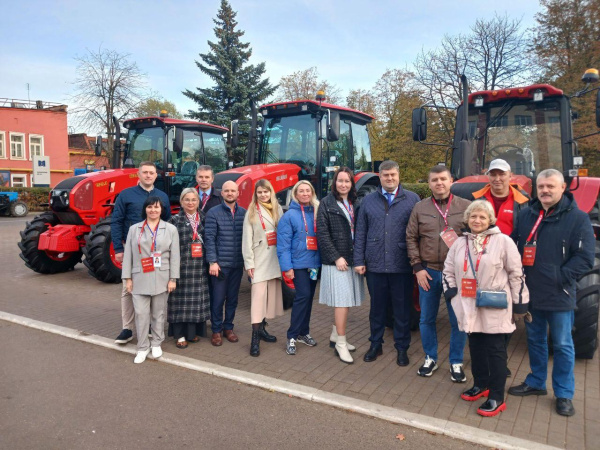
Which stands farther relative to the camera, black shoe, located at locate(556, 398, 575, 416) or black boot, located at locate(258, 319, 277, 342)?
black boot, located at locate(258, 319, 277, 342)

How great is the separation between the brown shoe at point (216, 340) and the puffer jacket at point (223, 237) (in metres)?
0.81

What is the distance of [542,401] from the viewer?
3.77 meters

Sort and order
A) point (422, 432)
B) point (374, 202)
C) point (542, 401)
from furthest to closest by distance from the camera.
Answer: point (374, 202)
point (542, 401)
point (422, 432)

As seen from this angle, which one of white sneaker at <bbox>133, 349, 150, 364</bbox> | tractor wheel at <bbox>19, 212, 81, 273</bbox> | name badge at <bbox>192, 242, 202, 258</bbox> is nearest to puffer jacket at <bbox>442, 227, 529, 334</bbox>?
name badge at <bbox>192, 242, 202, 258</bbox>

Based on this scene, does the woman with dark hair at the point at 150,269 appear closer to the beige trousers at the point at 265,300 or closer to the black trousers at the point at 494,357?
the beige trousers at the point at 265,300

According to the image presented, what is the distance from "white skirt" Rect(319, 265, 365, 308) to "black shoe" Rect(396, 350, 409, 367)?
25.5 inches

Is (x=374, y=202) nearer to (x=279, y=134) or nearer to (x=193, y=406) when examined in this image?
(x=193, y=406)

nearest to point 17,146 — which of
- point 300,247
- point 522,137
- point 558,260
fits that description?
point 300,247

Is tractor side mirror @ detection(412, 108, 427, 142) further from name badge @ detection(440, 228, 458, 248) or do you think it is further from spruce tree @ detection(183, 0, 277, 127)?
spruce tree @ detection(183, 0, 277, 127)

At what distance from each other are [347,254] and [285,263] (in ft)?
2.09

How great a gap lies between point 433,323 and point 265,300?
1774 millimetres

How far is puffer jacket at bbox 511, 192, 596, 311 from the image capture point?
346cm

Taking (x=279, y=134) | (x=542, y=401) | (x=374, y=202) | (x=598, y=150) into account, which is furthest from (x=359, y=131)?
(x=598, y=150)

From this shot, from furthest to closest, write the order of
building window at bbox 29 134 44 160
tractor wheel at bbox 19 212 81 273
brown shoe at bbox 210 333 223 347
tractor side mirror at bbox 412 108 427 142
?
building window at bbox 29 134 44 160
tractor wheel at bbox 19 212 81 273
tractor side mirror at bbox 412 108 427 142
brown shoe at bbox 210 333 223 347
